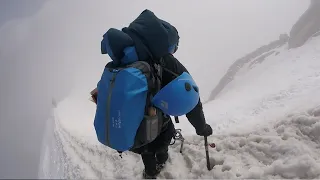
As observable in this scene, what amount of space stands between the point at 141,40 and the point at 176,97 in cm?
80

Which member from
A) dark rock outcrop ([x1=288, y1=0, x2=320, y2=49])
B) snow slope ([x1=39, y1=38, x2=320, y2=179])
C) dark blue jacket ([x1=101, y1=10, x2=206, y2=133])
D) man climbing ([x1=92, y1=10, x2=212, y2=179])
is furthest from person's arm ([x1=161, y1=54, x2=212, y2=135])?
dark rock outcrop ([x1=288, y1=0, x2=320, y2=49])

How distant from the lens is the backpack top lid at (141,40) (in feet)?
10.7

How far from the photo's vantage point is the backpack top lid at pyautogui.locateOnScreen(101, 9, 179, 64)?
3271 mm

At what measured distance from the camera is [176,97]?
3.27 metres

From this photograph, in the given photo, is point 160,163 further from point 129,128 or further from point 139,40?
point 139,40

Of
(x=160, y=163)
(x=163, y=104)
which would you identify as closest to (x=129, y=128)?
(x=163, y=104)

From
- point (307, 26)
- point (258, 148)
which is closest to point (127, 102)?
point (258, 148)

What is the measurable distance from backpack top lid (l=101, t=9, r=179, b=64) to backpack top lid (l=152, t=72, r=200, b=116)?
0.42 meters

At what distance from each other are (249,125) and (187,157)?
137 centimetres

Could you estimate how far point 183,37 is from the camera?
147 meters

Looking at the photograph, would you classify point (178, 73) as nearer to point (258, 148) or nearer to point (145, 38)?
point (145, 38)

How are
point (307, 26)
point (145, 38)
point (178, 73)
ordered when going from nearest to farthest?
point (145, 38) → point (178, 73) → point (307, 26)

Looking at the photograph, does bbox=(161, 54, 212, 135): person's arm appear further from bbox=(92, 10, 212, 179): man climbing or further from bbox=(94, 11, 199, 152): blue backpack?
bbox=(94, 11, 199, 152): blue backpack

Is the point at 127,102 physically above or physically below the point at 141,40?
below
